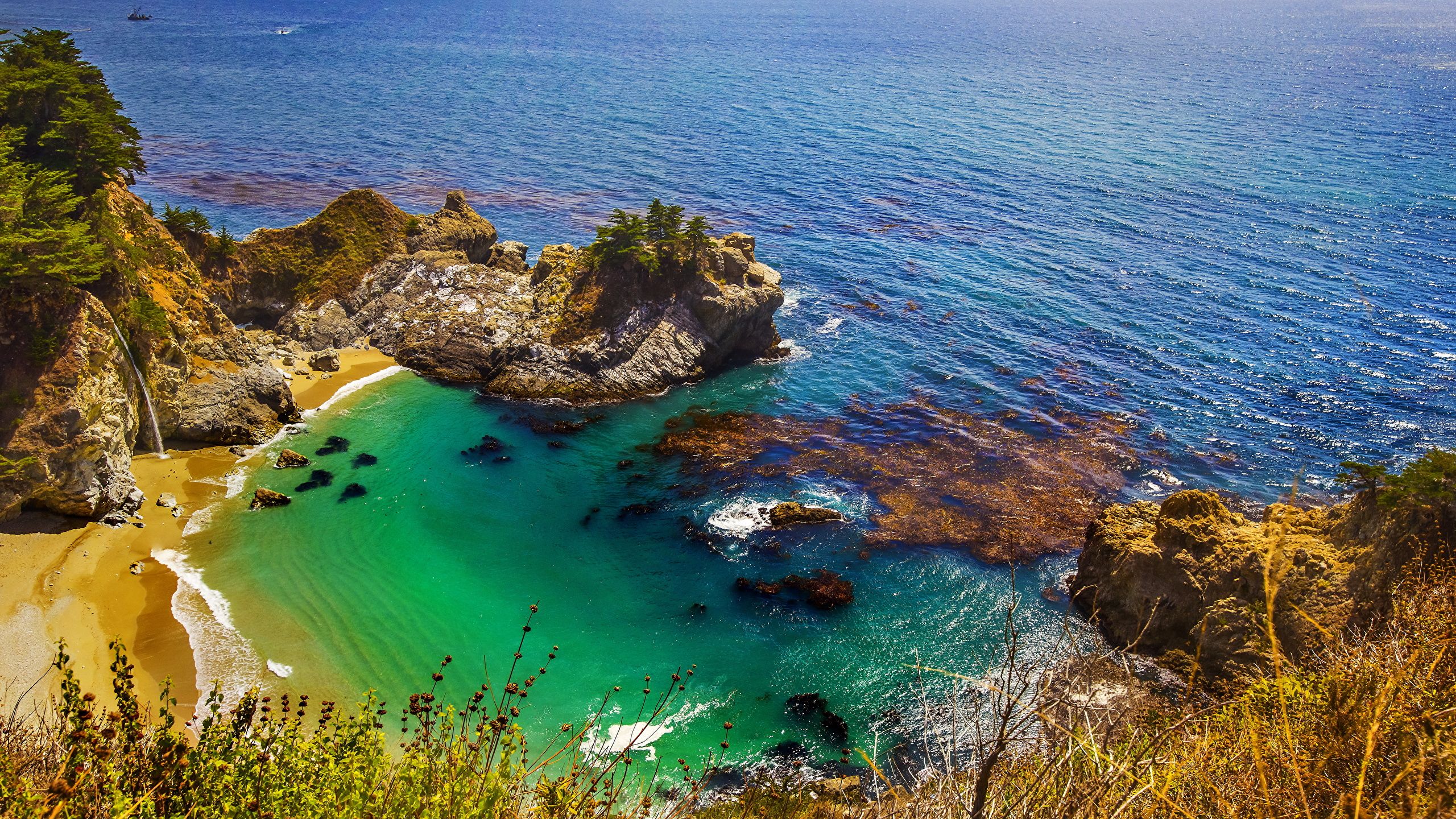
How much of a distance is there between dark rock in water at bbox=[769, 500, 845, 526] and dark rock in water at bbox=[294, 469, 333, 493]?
18394 millimetres

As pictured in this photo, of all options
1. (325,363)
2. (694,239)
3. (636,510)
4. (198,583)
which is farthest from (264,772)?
(694,239)

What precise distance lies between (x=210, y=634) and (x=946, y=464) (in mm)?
28293

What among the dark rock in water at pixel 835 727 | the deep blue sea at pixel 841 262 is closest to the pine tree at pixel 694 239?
the deep blue sea at pixel 841 262

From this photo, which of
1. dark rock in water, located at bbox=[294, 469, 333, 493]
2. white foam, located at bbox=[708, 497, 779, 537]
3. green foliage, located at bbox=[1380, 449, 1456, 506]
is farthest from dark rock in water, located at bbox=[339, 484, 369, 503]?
green foliage, located at bbox=[1380, 449, 1456, 506]

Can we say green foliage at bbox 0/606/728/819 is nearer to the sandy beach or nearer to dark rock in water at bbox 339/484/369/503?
the sandy beach

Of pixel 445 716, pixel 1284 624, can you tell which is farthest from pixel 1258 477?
pixel 445 716

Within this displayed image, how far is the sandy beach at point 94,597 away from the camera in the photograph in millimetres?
22641

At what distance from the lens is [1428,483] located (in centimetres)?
2162

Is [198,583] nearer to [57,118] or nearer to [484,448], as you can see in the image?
[484,448]

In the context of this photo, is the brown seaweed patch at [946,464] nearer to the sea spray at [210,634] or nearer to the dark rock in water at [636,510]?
the dark rock in water at [636,510]

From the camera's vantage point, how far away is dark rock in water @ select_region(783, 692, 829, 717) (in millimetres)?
23547

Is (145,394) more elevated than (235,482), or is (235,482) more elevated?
(145,394)

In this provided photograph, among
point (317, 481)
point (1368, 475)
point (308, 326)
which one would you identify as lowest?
point (317, 481)

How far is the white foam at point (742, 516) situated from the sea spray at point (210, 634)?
16.0 meters
